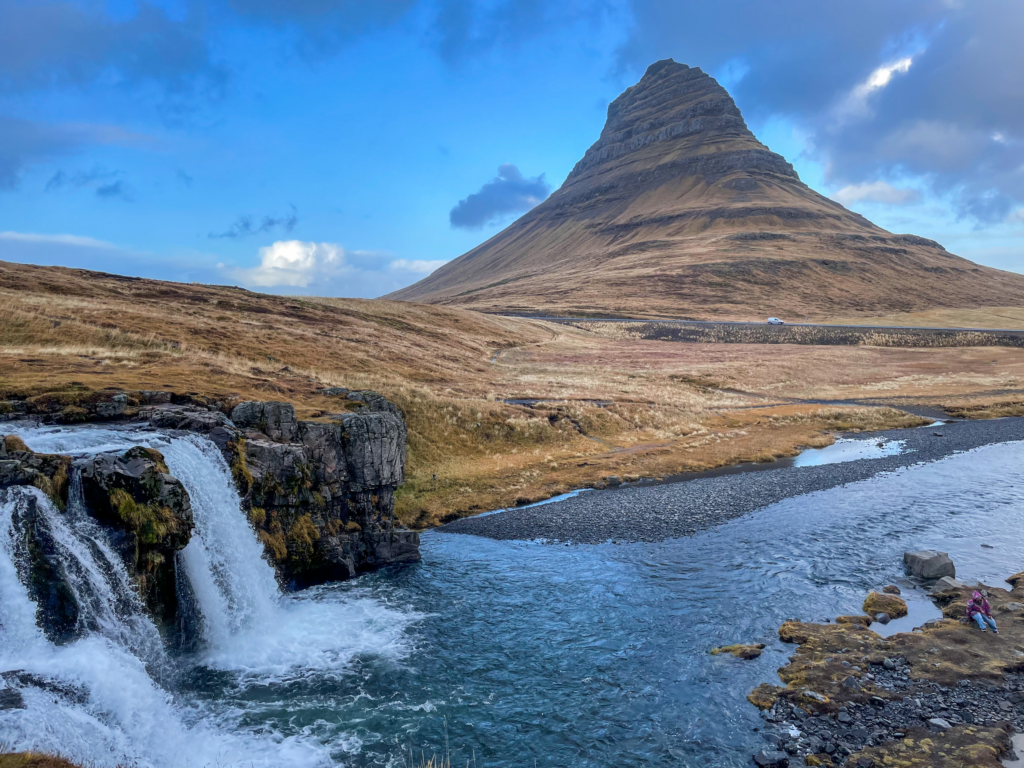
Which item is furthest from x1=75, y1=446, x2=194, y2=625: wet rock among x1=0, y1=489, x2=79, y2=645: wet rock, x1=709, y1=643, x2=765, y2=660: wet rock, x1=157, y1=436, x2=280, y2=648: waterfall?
x1=709, y1=643, x2=765, y2=660: wet rock

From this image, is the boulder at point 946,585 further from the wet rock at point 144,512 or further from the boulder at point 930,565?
the wet rock at point 144,512

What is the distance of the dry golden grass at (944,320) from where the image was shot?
175875 millimetres

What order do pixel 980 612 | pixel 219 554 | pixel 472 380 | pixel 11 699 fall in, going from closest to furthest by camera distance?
pixel 11 699 < pixel 980 612 < pixel 219 554 < pixel 472 380

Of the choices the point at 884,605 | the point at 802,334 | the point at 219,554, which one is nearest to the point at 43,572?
the point at 219,554

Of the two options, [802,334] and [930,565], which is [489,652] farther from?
[802,334]

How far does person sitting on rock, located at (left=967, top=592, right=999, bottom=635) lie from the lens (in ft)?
78.5

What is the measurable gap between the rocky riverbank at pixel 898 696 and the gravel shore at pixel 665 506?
14.5 metres

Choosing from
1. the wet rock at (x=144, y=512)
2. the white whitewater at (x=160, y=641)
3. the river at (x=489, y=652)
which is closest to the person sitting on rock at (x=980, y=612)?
the river at (x=489, y=652)

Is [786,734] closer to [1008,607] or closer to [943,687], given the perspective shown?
[943,687]

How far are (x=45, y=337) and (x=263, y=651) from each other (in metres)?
43.6

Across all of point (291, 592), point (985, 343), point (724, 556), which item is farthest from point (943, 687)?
point (985, 343)

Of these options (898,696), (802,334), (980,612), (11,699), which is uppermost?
(802,334)

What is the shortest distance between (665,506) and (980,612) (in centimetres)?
2046

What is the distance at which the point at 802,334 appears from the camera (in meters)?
153
